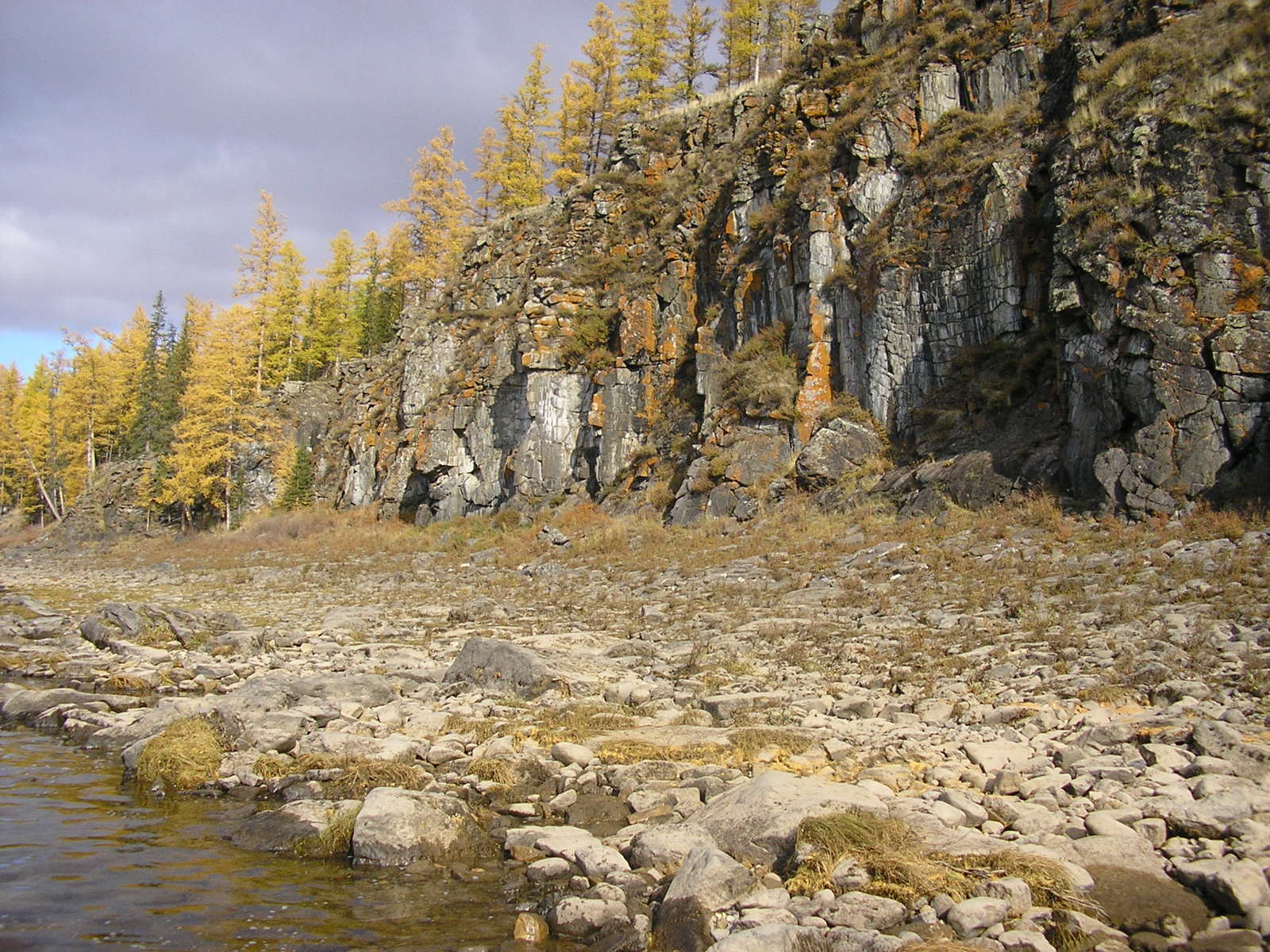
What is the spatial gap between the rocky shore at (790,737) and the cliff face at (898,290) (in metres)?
4.22

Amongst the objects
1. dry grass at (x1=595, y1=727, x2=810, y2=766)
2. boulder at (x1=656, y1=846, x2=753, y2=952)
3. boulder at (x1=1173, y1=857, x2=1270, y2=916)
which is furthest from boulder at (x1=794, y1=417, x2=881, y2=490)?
boulder at (x1=656, y1=846, x2=753, y2=952)

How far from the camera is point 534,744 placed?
862 cm

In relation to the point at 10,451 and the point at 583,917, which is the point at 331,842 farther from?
the point at 10,451

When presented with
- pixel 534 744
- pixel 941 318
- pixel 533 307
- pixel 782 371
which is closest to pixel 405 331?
pixel 533 307

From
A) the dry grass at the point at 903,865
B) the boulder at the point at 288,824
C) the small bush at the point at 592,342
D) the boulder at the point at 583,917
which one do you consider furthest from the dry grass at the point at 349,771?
the small bush at the point at 592,342

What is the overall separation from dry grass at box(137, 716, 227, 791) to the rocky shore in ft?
0.12

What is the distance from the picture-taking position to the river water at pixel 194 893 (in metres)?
5.10

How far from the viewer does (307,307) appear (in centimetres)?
6300

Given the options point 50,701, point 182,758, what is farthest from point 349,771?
point 50,701

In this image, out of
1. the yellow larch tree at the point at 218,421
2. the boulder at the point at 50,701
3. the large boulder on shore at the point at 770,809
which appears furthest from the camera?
the yellow larch tree at the point at 218,421

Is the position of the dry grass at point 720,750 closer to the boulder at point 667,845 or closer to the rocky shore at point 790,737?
the rocky shore at point 790,737

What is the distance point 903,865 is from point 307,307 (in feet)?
216

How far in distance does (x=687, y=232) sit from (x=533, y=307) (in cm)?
813

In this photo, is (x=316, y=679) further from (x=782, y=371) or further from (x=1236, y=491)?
(x=782, y=371)
